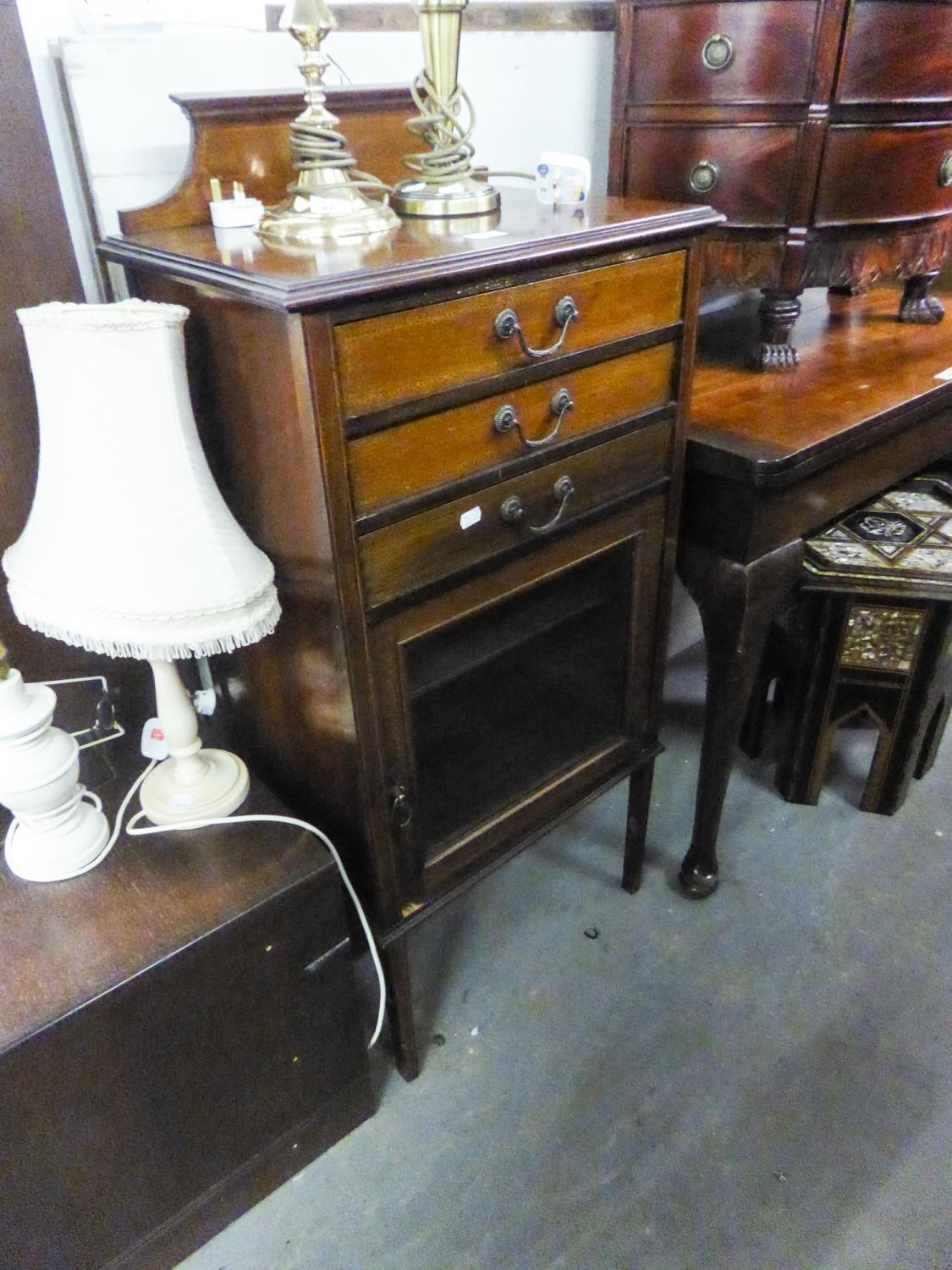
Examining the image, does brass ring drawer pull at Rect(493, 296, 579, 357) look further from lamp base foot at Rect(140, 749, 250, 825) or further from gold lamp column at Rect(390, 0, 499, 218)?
lamp base foot at Rect(140, 749, 250, 825)

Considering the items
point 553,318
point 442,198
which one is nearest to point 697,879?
point 553,318

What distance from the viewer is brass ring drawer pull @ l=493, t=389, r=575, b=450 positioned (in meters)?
0.80

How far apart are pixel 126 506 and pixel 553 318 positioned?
1.31 feet

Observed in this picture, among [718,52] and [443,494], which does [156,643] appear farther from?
[718,52]

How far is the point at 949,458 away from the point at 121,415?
4.72 ft

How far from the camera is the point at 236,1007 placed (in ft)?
2.85

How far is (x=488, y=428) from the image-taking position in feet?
2.62

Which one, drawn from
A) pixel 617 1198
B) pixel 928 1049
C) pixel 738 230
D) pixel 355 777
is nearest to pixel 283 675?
pixel 355 777

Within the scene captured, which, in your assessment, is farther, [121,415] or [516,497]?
[516,497]

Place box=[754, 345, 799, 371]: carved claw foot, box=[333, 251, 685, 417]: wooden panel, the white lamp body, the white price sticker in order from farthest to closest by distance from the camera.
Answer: box=[754, 345, 799, 371]: carved claw foot → the white price sticker → the white lamp body → box=[333, 251, 685, 417]: wooden panel

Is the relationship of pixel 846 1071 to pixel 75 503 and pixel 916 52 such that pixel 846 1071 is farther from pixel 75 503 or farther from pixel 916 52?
pixel 916 52

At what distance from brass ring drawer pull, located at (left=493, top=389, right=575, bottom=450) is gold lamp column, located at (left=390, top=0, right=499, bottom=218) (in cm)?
21

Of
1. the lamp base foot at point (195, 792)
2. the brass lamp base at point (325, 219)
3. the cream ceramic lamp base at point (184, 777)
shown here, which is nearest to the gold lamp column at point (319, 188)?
the brass lamp base at point (325, 219)

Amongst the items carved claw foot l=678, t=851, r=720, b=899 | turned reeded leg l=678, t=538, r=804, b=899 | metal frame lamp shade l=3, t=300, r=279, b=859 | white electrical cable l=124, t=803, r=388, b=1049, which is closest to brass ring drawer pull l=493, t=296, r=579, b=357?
metal frame lamp shade l=3, t=300, r=279, b=859
